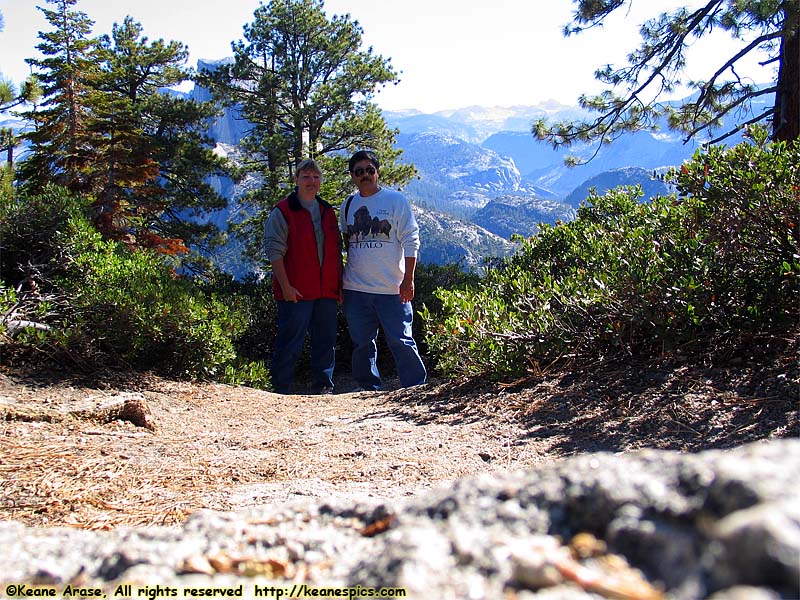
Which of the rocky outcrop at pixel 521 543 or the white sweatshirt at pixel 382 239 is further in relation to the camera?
the white sweatshirt at pixel 382 239

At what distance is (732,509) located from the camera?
2.10 feet

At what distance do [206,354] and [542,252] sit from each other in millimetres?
3343

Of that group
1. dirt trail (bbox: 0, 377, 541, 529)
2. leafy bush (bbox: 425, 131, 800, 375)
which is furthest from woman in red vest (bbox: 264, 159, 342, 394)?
leafy bush (bbox: 425, 131, 800, 375)

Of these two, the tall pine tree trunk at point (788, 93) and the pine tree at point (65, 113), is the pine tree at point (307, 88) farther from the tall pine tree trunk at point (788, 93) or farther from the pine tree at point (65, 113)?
the tall pine tree trunk at point (788, 93)

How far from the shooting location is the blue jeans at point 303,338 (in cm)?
530

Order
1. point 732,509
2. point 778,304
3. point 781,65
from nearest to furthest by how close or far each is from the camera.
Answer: point 732,509 → point 778,304 → point 781,65

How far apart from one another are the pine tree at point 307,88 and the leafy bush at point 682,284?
13624 millimetres

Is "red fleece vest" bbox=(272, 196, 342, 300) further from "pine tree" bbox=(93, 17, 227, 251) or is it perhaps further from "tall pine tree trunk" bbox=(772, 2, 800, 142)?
"pine tree" bbox=(93, 17, 227, 251)

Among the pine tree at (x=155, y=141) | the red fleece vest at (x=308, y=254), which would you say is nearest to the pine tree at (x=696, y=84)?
the red fleece vest at (x=308, y=254)

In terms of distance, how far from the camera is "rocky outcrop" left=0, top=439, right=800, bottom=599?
0.58 m

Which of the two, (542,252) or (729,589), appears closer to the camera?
(729,589)

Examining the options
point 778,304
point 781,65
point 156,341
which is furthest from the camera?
point 781,65

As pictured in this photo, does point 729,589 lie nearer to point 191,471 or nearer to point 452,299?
point 191,471

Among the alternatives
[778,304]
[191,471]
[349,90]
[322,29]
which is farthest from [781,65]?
[322,29]
